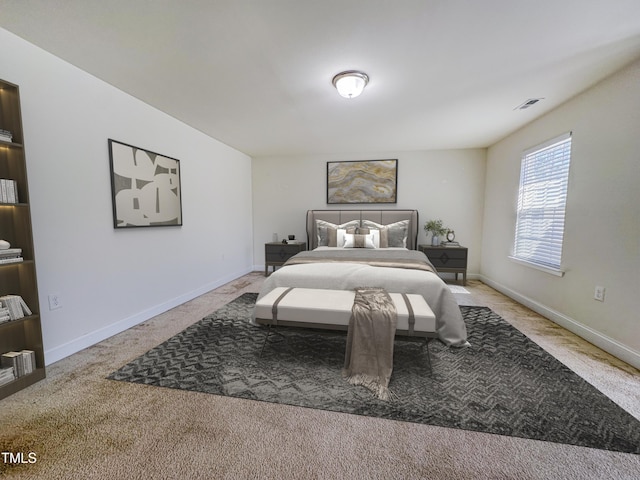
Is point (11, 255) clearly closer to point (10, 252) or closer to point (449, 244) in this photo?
point (10, 252)

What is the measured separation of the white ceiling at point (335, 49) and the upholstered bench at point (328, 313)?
193cm

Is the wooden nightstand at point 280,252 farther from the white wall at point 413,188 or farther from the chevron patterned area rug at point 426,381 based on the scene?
the chevron patterned area rug at point 426,381

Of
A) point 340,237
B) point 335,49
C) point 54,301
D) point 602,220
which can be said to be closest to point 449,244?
point 340,237

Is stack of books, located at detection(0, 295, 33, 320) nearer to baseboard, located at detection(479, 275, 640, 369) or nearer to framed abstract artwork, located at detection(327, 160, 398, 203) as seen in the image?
framed abstract artwork, located at detection(327, 160, 398, 203)

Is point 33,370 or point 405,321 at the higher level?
point 405,321

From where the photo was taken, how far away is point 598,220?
2.40 meters

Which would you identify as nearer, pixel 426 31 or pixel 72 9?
pixel 72 9

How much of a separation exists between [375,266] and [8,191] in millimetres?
3039

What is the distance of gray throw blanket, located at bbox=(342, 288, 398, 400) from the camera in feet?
6.18

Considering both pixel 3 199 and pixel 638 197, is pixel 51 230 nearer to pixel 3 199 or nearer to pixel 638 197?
pixel 3 199

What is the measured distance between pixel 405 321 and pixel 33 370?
2.64m

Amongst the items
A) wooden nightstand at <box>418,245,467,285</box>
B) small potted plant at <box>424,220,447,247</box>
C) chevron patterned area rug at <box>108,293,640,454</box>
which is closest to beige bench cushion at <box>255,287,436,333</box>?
chevron patterned area rug at <box>108,293,640,454</box>

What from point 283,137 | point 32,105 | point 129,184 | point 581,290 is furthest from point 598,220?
point 32,105

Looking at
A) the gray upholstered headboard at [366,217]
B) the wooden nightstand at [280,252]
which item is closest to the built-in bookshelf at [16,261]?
the wooden nightstand at [280,252]
